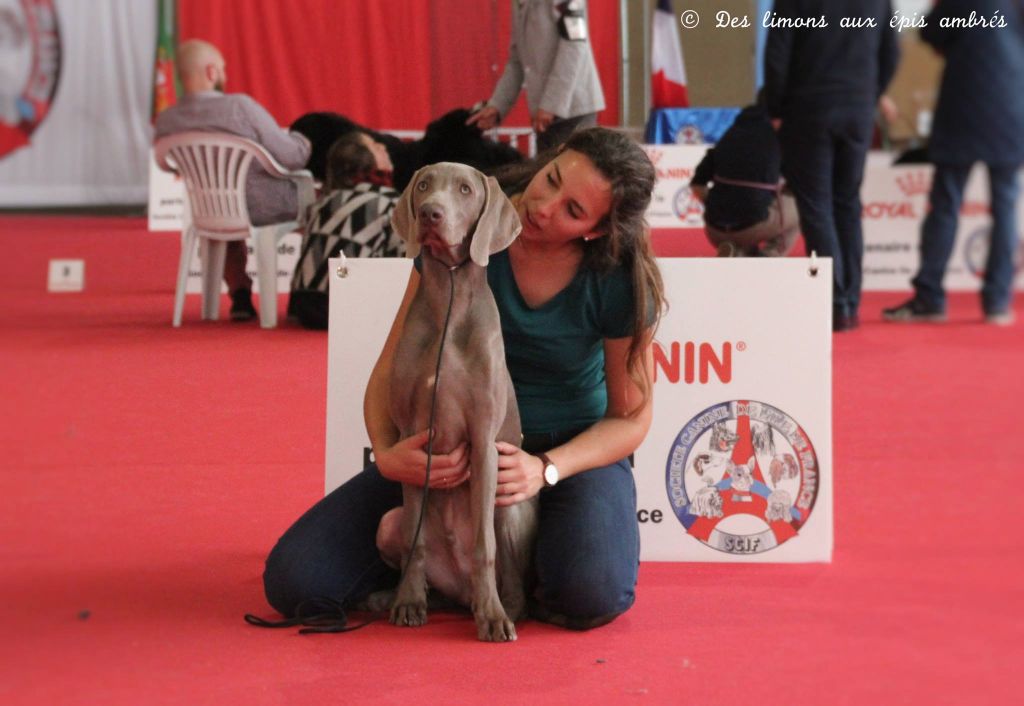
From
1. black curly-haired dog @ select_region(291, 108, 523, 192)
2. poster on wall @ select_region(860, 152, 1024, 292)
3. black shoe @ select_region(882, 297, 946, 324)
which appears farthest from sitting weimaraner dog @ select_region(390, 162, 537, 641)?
poster on wall @ select_region(860, 152, 1024, 292)

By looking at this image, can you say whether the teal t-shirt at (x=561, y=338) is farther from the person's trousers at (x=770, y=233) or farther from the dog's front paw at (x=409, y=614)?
the person's trousers at (x=770, y=233)

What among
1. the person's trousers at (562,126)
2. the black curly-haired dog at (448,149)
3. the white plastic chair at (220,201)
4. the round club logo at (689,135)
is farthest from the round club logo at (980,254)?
the round club logo at (689,135)

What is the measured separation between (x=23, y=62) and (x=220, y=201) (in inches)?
87.5

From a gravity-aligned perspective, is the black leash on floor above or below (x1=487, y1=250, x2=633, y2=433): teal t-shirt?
below

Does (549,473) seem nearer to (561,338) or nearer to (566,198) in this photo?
(561,338)

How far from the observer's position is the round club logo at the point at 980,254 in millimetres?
2363

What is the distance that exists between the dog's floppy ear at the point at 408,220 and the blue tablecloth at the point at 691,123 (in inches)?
283

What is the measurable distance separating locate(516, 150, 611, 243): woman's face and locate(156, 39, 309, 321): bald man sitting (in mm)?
3555

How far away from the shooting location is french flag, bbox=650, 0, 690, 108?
9078mm

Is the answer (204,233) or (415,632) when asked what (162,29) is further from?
(415,632)

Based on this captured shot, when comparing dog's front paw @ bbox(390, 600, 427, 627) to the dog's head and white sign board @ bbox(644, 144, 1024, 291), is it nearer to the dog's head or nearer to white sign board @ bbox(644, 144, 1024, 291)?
the dog's head

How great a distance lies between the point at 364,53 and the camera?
1009 centimetres

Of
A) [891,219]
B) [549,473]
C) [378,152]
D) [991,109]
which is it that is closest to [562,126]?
[378,152]

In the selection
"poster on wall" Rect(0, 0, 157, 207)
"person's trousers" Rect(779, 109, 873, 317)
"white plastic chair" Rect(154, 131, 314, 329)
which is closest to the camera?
"person's trousers" Rect(779, 109, 873, 317)
